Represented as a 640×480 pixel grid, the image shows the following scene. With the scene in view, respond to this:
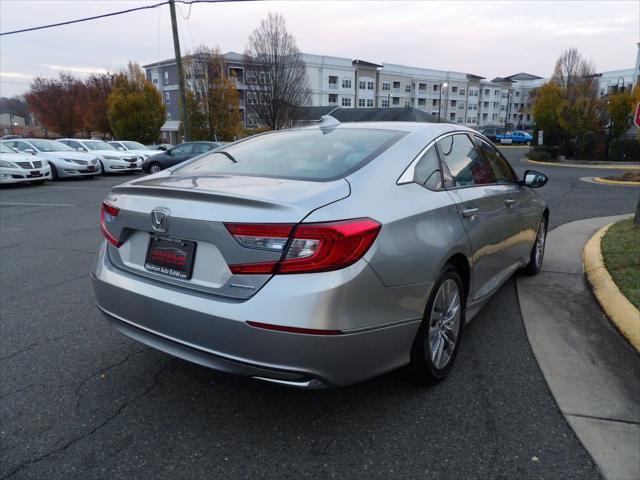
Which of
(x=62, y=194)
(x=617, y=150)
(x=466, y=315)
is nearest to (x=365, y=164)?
(x=466, y=315)

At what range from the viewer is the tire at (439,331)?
2.61 meters

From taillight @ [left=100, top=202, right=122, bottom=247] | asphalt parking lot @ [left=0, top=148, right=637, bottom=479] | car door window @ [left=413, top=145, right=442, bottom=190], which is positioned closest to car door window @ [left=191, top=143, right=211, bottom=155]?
asphalt parking lot @ [left=0, top=148, right=637, bottom=479]

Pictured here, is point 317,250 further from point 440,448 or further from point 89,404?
point 89,404

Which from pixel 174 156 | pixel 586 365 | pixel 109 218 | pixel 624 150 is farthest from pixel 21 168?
pixel 624 150

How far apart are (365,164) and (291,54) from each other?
32186 mm

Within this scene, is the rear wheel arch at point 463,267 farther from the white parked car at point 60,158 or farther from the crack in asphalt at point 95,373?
the white parked car at point 60,158

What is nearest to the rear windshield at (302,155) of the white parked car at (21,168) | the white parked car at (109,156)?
the white parked car at (21,168)

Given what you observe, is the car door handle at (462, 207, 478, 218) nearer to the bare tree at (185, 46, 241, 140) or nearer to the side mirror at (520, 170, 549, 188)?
the side mirror at (520, 170, 549, 188)

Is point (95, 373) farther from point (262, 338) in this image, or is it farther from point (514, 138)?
point (514, 138)

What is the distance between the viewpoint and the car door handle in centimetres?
297

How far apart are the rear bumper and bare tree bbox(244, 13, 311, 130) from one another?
31504 millimetres

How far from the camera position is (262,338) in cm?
204

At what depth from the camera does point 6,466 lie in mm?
2186

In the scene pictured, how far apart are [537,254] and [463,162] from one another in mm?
2292
